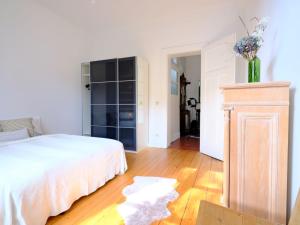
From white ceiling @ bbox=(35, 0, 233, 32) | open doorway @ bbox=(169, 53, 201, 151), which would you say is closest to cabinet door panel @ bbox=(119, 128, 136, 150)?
open doorway @ bbox=(169, 53, 201, 151)

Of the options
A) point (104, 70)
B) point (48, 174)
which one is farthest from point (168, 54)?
point (48, 174)

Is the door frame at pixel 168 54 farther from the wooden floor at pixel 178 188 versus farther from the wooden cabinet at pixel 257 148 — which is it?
the wooden cabinet at pixel 257 148

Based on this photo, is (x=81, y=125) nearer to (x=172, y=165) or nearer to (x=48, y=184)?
(x=172, y=165)

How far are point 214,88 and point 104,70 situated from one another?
2.52m

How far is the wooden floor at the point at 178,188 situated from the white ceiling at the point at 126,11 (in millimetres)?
3033

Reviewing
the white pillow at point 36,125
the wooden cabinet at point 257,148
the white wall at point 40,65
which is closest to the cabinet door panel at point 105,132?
the white wall at point 40,65

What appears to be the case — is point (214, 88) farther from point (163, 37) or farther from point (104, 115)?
point (104, 115)

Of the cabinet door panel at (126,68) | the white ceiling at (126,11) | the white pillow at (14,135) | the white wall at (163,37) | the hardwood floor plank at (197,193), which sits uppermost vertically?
the white ceiling at (126,11)

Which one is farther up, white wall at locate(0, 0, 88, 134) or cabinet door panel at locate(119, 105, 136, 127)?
white wall at locate(0, 0, 88, 134)

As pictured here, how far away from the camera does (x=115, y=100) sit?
4121mm

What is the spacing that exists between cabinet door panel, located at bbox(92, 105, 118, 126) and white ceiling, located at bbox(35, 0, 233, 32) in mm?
2058

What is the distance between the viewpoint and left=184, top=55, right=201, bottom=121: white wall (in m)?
6.88

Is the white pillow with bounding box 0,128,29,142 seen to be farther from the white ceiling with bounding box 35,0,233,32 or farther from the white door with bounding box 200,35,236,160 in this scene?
the white door with bounding box 200,35,236,160

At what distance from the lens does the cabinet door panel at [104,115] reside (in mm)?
4156
